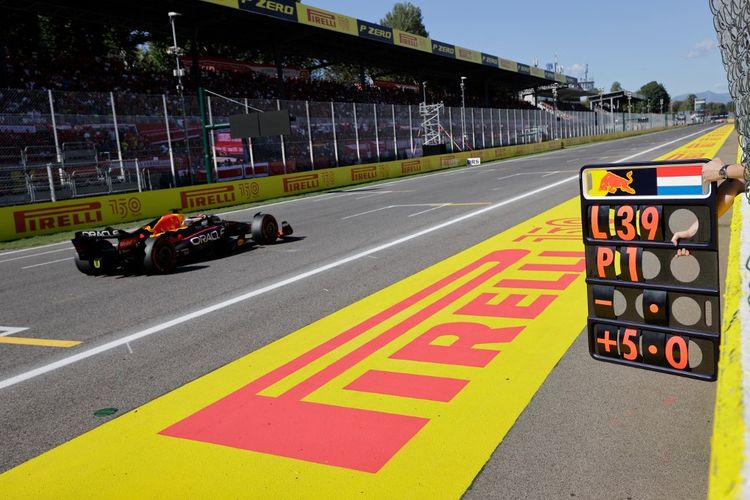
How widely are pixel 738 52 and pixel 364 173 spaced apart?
27634 millimetres

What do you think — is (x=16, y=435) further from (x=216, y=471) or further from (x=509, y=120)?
(x=509, y=120)

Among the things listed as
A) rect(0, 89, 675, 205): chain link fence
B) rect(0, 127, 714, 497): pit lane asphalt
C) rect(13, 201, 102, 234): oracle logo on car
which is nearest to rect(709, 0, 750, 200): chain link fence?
rect(0, 127, 714, 497): pit lane asphalt

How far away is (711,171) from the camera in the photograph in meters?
2.97

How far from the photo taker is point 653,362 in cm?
335

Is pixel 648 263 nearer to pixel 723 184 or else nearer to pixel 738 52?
pixel 723 184

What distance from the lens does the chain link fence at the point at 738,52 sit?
2.26 m

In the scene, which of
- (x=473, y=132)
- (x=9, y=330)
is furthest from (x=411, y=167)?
(x=9, y=330)

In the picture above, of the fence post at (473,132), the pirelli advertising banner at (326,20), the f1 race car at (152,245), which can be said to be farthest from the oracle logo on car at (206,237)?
the fence post at (473,132)

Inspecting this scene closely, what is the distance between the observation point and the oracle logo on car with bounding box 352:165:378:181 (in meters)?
29.1

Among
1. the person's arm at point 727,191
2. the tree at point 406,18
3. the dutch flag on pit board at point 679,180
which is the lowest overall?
the person's arm at point 727,191

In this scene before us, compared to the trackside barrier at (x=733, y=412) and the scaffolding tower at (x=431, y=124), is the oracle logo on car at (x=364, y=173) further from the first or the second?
the trackside barrier at (x=733, y=412)

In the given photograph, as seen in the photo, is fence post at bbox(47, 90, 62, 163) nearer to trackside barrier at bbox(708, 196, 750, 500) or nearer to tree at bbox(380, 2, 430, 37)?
trackside barrier at bbox(708, 196, 750, 500)

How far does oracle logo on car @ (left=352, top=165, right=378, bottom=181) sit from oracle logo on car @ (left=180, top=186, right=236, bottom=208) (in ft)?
28.8

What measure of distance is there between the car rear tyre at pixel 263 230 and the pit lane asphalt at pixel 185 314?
20 cm
